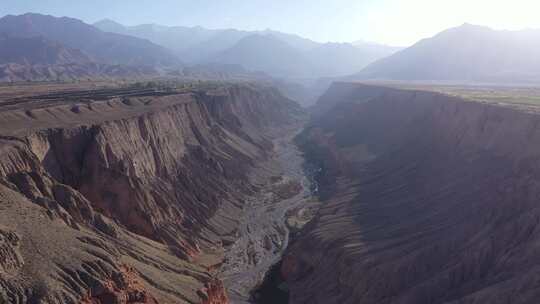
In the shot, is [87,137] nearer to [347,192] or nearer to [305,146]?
[347,192]

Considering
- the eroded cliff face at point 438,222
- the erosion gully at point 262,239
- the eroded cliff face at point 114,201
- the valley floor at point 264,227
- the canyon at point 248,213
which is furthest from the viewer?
the valley floor at point 264,227

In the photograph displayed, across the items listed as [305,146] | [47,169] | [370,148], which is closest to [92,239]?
[47,169]

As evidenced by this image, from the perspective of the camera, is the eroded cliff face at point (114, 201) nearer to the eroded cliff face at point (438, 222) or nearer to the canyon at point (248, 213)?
the canyon at point (248, 213)

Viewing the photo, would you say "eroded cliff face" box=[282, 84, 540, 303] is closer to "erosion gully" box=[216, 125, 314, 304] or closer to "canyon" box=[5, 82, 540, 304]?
"canyon" box=[5, 82, 540, 304]

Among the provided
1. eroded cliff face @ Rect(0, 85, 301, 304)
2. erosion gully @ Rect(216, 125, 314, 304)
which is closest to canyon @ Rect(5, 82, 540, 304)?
eroded cliff face @ Rect(0, 85, 301, 304)

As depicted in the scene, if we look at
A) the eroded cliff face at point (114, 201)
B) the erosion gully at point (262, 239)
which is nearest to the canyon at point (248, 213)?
the eroded cliff face at point (114, 201)

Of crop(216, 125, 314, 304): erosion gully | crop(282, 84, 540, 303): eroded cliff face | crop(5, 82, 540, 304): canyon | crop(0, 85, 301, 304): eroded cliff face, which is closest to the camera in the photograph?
crop(0, 85, 301, 304): eroded cliff face

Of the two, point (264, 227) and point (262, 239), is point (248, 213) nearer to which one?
point (264, 227)

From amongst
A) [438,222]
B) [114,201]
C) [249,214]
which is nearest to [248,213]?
[249,214]
